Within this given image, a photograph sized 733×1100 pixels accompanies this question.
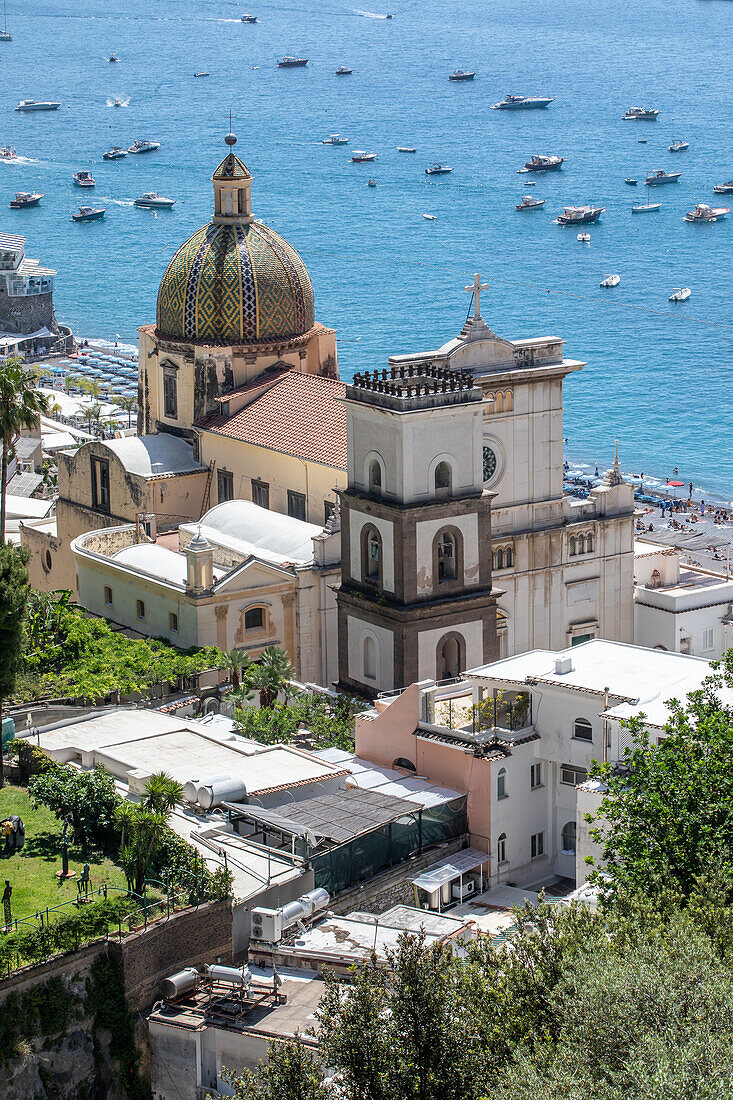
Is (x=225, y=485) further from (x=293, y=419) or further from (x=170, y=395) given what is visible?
(x=170, y=395)

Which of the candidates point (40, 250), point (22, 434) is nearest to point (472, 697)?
point (22, 434)

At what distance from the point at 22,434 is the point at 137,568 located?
37955 millimetres

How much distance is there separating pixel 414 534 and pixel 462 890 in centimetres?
1100

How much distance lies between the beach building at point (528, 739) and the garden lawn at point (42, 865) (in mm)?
9947

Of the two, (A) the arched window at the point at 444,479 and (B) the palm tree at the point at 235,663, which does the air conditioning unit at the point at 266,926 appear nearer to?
(B) the palm tree at the point at 235,663

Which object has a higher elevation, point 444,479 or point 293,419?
point 444,479

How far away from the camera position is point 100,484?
64.6 meters

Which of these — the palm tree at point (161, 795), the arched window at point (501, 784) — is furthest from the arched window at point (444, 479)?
the palm tree at point (161, 795)

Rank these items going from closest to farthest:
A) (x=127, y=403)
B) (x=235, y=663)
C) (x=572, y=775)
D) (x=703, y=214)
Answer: (x=572, y=775)
(x=235, y=663)
(x=127, y=403)
(x=703, y=214)

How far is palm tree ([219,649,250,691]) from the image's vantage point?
172 feet

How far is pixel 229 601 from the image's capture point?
180 ft

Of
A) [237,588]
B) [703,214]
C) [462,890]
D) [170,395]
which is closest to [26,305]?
[703,214]

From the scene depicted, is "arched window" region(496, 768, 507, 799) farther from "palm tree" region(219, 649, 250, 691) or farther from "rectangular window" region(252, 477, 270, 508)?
"rectangular window" region(252, 477, 270, 508)

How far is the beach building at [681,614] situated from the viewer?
60781mm
